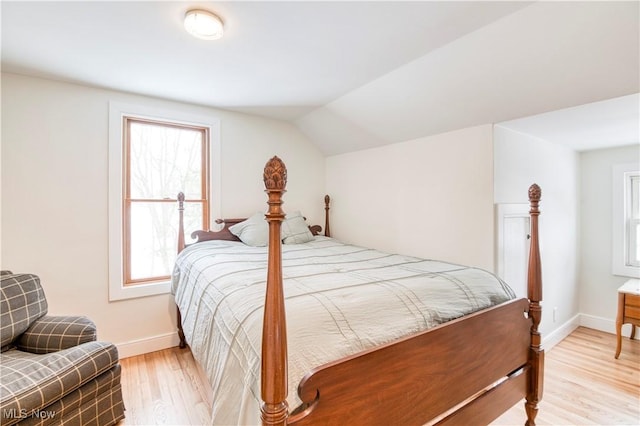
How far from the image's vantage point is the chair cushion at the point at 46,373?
4.21ft

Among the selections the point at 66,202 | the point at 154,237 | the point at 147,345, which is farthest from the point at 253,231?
the point at 66,202

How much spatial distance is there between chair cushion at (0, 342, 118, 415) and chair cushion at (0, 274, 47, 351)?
4.6 inches

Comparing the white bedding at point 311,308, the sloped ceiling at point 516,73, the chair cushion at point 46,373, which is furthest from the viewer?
the sloped ceiling at point 516,73

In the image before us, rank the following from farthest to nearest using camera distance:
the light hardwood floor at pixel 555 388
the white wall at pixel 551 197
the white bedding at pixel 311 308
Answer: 1. the white wall at pixel 551 197
2. the light hardwood floor at pixel 555 388
3. the white bedding at pixel 311 308

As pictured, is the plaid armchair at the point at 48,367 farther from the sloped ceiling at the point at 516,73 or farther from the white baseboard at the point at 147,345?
the sloped ceiling at the point at 516,73

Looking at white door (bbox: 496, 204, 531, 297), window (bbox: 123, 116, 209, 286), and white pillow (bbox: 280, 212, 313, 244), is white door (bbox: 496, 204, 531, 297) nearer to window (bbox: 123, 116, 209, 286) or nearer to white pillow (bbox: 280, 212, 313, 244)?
white pillow (bbox: 280, 212, 313, 244)

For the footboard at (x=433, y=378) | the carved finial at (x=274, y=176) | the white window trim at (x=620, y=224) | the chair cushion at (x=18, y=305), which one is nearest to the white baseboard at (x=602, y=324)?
the white window trim at (x=620, y=224)

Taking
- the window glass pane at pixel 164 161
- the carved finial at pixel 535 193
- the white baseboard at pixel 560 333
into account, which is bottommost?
the white baseboard at pixel 560 333

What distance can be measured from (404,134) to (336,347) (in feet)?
7.54

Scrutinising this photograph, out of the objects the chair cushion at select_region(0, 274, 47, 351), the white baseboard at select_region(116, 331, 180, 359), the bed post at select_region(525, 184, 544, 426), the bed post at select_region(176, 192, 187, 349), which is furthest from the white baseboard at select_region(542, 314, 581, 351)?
the chair cushion at select_region(0, 274, 47, 351)

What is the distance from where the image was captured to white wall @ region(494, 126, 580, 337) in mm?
2377

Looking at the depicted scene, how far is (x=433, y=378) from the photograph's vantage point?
118 cm

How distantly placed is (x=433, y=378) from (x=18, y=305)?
7.59ft

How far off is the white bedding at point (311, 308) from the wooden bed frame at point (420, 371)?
65mm
